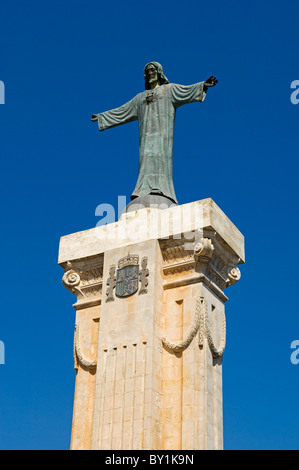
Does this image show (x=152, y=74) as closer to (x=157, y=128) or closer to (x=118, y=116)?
(x=118, y=116)

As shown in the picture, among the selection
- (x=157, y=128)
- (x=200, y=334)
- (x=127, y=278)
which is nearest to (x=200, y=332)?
(x=200, y=334)

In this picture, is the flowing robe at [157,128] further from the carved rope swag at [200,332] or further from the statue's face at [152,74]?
the carved rope swag at [200,332]

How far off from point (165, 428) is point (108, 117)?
9.70m

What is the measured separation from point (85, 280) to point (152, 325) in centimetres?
300

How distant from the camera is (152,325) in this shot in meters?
18.5

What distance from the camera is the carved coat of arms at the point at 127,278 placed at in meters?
19.3

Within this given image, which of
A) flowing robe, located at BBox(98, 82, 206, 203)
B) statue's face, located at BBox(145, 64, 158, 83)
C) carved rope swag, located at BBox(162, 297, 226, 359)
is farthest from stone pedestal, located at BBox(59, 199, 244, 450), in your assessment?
statue's face, located at BBox(145, 64, 158, 83)

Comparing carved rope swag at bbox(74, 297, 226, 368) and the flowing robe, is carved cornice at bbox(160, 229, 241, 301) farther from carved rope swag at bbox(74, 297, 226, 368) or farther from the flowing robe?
the flowing robe

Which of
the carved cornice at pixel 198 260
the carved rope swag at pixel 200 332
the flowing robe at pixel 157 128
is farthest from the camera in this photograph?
the flowing robe at pixel 157 128

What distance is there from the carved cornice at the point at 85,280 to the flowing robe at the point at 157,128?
2.27 meters

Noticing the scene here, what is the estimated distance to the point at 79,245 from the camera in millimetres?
20859

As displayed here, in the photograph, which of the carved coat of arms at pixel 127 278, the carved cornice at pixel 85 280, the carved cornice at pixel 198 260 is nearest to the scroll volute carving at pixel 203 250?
the carved cornice at pixel 198 260
